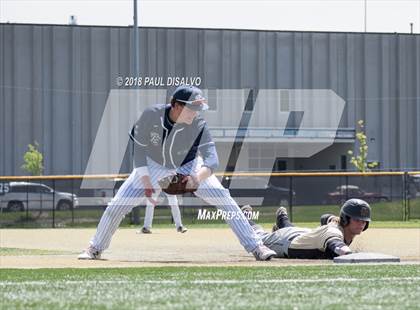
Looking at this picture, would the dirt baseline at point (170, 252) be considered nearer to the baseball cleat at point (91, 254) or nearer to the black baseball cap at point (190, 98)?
the baseball cleat at point (91, 254)

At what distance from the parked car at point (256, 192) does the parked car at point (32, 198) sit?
4.36 meters

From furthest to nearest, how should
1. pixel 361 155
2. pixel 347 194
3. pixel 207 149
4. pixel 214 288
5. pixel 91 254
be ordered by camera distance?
pixel 361 155, pixel 347 194, pixel 91 254, pixel 207 149, pixel 214 288

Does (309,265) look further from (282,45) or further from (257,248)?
(282,45)

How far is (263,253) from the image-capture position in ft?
32.5

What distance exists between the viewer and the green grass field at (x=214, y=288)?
563 centimetres

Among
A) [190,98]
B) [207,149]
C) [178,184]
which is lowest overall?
[178,184]

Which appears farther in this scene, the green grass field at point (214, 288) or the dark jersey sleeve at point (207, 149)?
the dark jersey sleeve at point (207, 149)

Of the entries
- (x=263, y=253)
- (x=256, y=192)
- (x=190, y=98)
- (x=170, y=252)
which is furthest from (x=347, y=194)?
(x=190, y=98)

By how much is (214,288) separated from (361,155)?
38.2 meters

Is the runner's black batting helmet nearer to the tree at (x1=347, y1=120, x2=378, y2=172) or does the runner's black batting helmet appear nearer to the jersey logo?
the jersey logo

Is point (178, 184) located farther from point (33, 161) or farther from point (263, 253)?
point (33, 161)

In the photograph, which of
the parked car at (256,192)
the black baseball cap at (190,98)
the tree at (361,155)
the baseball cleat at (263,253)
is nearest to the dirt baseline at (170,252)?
the baseball cleat at (263,253)

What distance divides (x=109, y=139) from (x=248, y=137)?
6.54 metres

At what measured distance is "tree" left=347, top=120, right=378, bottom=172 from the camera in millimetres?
43562
